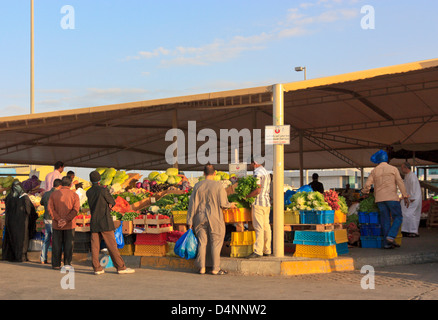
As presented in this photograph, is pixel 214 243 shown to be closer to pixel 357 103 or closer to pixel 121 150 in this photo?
pixel 357 103

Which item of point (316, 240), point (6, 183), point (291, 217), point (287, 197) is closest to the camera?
point (316, 240)

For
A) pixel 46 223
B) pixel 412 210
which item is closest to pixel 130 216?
pixel 46 223

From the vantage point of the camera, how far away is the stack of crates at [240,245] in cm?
973

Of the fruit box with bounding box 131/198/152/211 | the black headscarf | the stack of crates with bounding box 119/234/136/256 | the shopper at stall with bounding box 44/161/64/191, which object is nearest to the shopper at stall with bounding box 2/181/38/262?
the black headscarf

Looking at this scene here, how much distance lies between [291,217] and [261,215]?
0.74m

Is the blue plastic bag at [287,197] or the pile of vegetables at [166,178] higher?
the pile of vegetables at [166,178]

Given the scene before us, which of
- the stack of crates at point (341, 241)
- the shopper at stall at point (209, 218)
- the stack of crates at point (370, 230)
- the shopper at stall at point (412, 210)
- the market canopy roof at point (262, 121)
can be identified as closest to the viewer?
the shopper at stall at point (209, 218)

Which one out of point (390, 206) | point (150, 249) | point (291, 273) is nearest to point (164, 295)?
point (291, 273)

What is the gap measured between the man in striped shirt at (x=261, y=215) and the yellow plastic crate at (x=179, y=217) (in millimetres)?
1404

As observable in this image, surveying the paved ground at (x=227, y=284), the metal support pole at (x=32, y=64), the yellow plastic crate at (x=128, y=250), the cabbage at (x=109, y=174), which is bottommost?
the paved ground at (x=227, y=284)

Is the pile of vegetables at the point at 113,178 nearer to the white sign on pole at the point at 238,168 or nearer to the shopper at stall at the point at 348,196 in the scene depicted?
the white sign on pole at the point at 238,168

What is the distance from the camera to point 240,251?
9.75 metres

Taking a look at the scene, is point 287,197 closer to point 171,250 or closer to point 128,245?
point 171,250

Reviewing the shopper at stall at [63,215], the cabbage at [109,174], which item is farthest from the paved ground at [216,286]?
the cabbage at [109,174]
